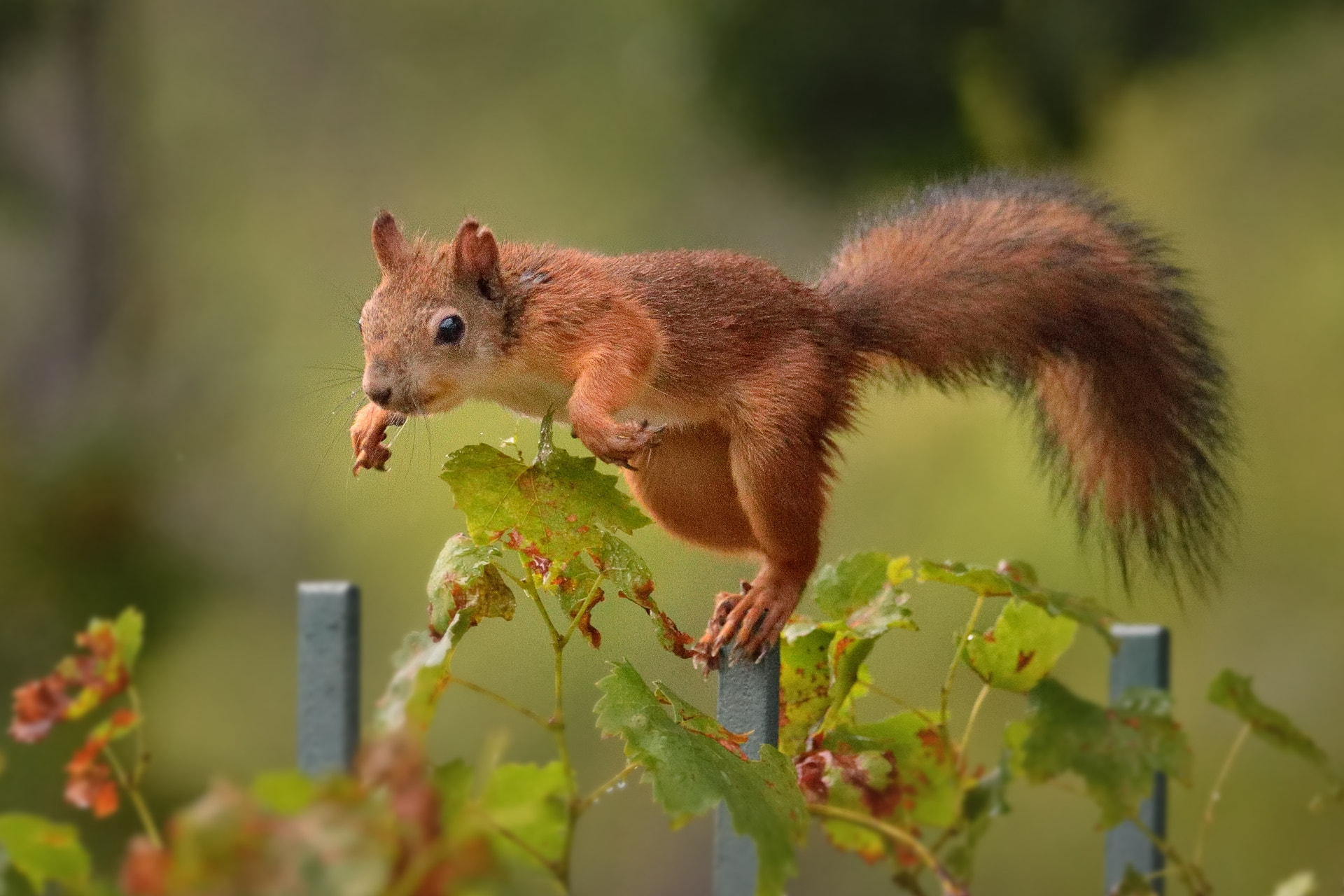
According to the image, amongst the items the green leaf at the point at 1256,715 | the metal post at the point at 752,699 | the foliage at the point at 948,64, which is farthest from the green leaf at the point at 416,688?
the foliage at the point at 948,64

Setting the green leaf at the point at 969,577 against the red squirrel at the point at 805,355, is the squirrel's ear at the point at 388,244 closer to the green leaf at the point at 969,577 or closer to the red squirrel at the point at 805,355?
the red squirrel at the point at 805,355

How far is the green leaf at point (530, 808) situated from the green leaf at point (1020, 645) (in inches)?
12.5

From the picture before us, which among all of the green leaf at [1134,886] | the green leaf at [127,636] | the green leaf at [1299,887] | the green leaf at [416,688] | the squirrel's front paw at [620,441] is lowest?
the green leaf at [1134,886]

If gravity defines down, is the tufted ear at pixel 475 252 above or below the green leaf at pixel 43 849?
above

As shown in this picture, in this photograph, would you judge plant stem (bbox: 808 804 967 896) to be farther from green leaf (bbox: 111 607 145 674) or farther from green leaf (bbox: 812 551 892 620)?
green leaf (bbox: 111 607 145 674)

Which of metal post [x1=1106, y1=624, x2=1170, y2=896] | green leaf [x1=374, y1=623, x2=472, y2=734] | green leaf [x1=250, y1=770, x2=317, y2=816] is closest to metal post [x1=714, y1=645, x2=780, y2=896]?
green leaf [x1=374, y1=623, x2=472, y2=734]

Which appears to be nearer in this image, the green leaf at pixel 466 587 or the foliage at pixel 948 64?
the green leaf at pixel 466 587

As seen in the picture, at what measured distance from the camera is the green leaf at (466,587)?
748mm

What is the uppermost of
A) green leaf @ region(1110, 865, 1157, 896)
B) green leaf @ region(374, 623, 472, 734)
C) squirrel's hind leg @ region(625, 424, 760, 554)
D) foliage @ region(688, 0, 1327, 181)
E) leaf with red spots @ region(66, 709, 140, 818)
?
foliage @ region(688, 0, 1327, 181)

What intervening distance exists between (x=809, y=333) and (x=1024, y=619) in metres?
0.28

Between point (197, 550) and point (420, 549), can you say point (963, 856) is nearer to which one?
point (420, 549)

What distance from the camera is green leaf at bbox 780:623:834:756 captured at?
92 cm

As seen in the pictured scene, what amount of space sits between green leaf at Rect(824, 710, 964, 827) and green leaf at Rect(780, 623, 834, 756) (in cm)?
3

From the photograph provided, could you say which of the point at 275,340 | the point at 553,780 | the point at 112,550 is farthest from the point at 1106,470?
the point at 112,550
